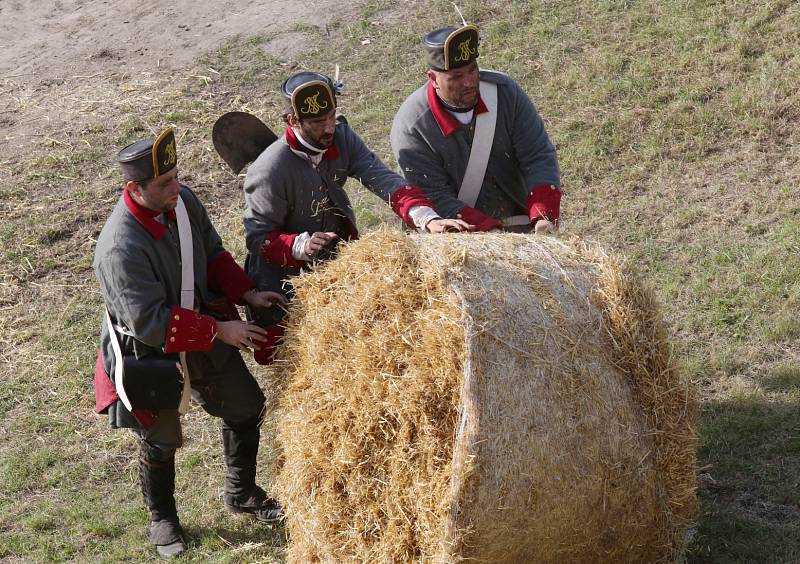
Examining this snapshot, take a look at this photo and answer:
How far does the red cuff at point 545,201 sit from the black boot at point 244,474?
211cm

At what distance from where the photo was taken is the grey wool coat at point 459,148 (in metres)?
6.32

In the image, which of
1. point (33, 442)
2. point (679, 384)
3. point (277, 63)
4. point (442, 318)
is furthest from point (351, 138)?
point (277, 63)

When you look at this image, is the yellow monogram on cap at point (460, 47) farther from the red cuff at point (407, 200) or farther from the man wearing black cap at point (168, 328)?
the man wearing black cap at point (168, 328)

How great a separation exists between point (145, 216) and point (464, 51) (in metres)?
2.10

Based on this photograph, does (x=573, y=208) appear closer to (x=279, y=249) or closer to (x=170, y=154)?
(x=279, y=249)

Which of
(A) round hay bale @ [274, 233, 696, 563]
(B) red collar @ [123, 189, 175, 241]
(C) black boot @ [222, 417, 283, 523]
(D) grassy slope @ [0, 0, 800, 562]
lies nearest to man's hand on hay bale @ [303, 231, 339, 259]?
(A) round hay bale @ [274, 233, 696, 563]

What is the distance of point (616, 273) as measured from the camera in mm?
4984

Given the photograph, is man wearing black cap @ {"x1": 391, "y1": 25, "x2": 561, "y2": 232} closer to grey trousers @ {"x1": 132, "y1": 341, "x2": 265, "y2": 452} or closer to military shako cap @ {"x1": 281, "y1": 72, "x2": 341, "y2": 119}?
military shako cap @ {"x1": 281, "y1": 72, "x2": 341, "y2": 119}

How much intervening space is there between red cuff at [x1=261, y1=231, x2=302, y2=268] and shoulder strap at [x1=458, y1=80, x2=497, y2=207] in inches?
50.1

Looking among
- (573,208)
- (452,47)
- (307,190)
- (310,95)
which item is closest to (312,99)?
(310,95)

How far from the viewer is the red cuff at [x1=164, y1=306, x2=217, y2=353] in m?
5.34

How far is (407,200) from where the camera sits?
598 centimetres

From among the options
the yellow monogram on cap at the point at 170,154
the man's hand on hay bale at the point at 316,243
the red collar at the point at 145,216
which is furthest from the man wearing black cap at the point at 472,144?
the red collar at the point at 145,216

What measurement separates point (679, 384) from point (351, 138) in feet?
8.11
